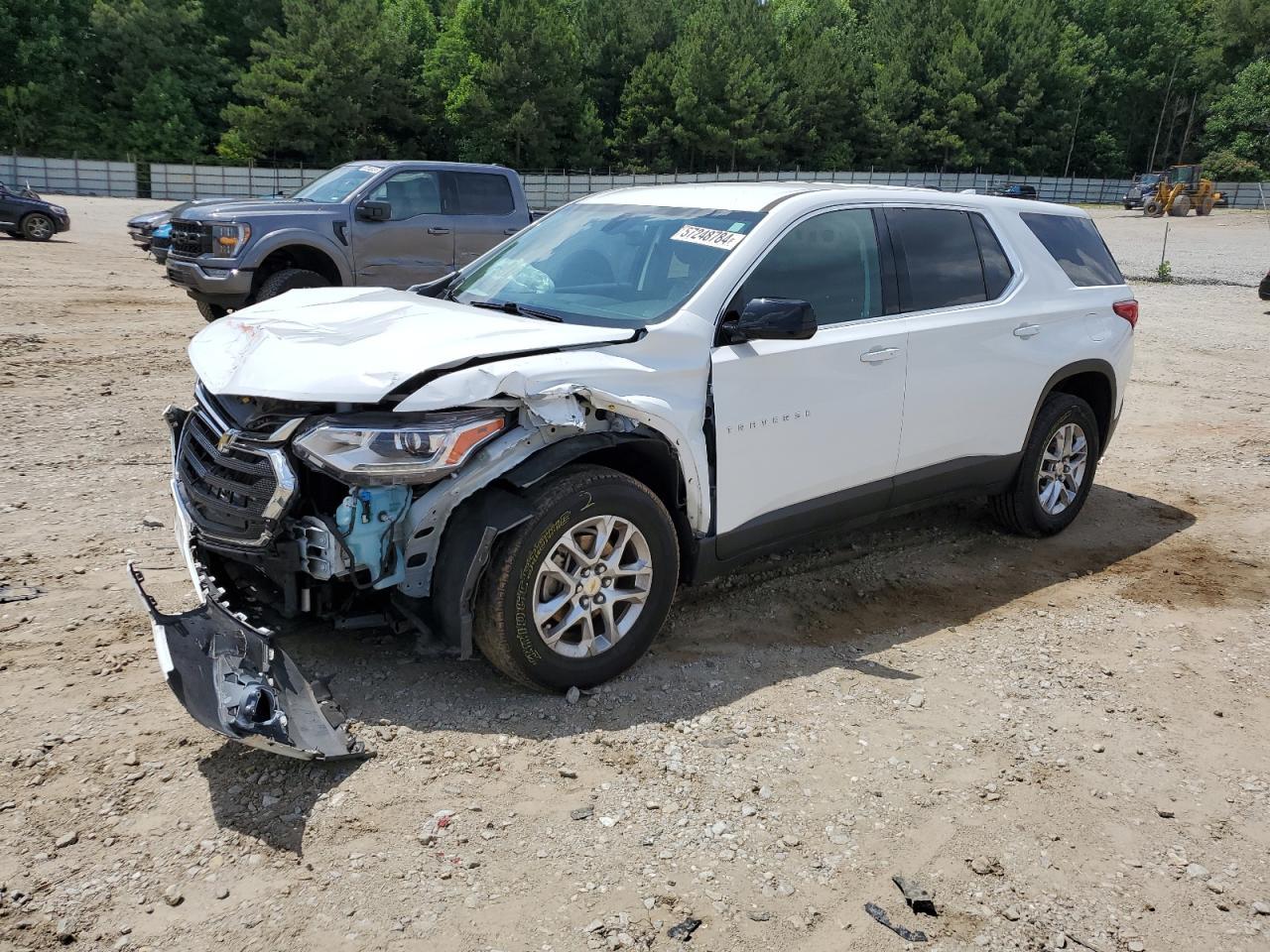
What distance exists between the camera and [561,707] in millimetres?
3744

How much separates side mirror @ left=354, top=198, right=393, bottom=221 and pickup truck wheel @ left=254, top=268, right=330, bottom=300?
83cm

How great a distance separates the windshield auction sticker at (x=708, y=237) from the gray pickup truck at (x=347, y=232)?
724 cm

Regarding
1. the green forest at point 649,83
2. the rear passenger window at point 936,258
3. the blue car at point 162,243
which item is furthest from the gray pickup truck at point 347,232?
the green forest at point 649,83

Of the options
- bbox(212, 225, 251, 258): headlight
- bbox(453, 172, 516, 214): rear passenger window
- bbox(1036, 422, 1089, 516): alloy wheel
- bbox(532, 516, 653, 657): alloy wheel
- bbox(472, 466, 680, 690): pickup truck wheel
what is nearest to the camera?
bbox(472, 466, 680, 690): pickup truck wheel

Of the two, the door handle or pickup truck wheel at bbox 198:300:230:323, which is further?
pickup truck wheel at bbox 198:300:230:323

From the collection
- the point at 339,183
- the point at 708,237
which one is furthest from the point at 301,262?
the point at 708,237

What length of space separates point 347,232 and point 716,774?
29.8ft

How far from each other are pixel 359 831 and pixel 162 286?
1437cm

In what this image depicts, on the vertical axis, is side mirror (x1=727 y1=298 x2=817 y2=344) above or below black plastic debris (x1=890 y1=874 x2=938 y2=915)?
above

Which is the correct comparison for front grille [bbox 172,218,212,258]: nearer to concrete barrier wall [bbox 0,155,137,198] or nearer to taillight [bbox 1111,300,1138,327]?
taillight [bbox 1111,300,1138,327]

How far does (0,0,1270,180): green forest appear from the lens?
5478cm

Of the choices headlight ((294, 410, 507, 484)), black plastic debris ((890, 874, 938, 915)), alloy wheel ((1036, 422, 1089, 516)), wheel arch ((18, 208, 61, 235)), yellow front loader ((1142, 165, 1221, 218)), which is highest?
yellow front loader ((1142, 165, 1221, 218))

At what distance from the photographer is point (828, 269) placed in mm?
4480

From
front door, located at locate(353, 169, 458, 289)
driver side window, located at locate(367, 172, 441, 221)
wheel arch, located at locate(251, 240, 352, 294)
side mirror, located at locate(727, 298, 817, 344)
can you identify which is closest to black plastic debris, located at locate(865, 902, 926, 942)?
side mirror, located at locate(727, 298, 817, 344)
